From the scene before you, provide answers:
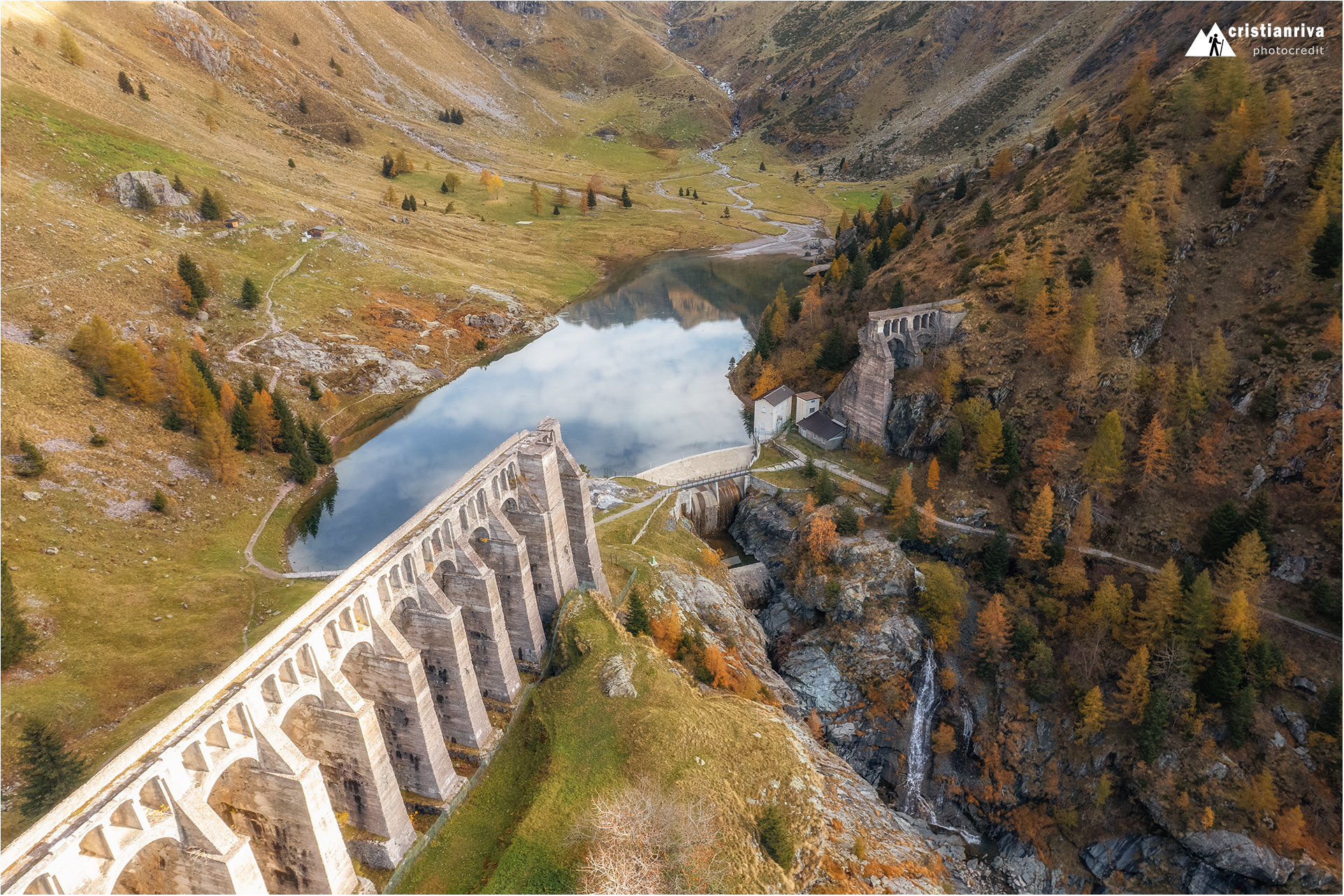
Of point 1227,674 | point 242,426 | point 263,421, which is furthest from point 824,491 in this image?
point 242,426

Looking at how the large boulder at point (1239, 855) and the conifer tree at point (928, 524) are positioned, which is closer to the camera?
the large boulder at point (1239, 855)

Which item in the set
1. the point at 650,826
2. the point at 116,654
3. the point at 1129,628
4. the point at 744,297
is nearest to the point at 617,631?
the point at 650,826

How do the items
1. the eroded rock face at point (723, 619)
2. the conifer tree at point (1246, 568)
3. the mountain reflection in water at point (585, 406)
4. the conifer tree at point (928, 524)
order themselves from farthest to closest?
1. the mountain reflection in water at point (585, 406)
2. the conifer tree at point (928, 524)
3. the eroded rock face at point (723, 619)
4. the conifer tree at point (1246, 568)

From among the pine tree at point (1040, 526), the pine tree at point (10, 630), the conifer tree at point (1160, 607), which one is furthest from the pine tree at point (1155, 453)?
the pine tree at point (10, 630)

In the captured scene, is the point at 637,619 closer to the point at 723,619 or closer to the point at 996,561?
the point at 723,619

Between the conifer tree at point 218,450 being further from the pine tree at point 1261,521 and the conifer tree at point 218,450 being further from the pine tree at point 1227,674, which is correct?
the pine tree at point 1261,521

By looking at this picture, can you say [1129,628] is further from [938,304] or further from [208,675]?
[208,675]
